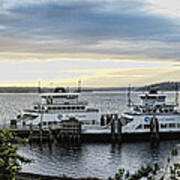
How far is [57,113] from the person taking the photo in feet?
227

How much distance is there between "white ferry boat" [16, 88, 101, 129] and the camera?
68.1 metres

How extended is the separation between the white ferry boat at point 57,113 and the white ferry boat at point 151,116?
21.1ft

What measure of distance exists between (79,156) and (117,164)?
6.66 metres

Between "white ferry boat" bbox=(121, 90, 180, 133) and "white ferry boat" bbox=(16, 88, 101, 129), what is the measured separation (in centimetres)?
643

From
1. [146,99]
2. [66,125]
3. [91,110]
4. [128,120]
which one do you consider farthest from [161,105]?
[66,125]

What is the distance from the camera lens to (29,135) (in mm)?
63594

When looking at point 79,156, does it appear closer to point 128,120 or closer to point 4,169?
point 128,120

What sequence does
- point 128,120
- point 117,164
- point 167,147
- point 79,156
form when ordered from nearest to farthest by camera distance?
1. point 117,164
2. point 79,156
3. point 167,147
4. point 128,120

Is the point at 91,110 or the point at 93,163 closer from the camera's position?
the point at 93,163

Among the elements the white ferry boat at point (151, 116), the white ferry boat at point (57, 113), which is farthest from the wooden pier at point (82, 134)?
the white ferry boat at point (57, 113)

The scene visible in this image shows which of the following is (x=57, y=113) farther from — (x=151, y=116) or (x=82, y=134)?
(x=151, y=116)

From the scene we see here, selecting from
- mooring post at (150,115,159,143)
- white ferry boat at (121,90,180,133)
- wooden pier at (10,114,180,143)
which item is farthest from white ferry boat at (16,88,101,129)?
mooring post at (150,115,159,143)

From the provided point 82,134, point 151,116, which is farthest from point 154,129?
point 82,134

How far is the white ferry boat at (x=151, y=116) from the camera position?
6719 centimetres
